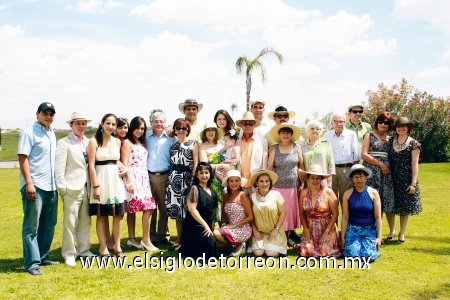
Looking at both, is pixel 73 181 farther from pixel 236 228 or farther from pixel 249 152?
pixel 249 152

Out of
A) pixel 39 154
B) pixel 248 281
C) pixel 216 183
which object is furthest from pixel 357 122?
pixel 39 154

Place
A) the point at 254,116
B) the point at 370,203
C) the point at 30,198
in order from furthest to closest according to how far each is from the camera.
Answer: the point at 254,116 < the point at 370,203 < the point at 30,198

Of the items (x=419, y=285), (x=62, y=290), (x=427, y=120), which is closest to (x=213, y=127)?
(x=62, y=290)

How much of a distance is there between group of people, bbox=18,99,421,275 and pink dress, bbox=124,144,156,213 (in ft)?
0.05

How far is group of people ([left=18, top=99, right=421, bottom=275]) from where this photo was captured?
595 centimetres

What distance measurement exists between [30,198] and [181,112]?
2.87 m

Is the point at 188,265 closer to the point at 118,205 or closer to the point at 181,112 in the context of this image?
the point at 118,205

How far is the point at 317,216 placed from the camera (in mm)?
6418

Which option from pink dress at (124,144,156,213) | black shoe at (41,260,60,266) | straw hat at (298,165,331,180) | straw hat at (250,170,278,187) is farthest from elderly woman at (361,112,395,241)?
black shoe at (41,260,60,266)

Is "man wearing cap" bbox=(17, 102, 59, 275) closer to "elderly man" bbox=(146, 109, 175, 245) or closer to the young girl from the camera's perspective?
"elderly man" bbox=(146, 109, 175, 245)

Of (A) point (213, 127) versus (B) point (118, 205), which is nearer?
(B) point (118, 205)

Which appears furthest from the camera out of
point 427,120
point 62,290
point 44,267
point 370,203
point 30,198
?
point 427,120

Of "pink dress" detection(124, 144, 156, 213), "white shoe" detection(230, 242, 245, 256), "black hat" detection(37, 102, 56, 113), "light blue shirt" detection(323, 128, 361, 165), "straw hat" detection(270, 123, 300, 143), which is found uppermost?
"black hat" detection(37, 102, 56, 113)

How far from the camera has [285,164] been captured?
671 centimetres
